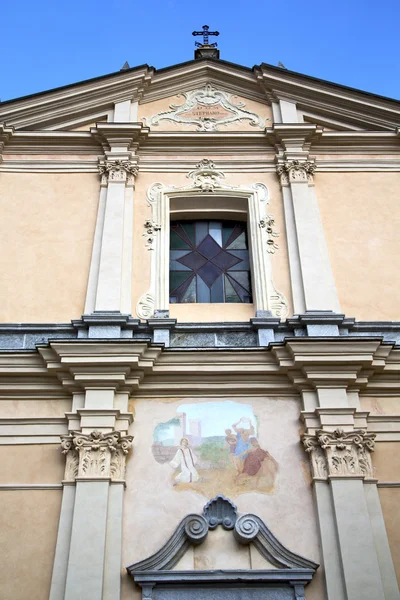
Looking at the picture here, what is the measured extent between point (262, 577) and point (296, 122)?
7.66 meters

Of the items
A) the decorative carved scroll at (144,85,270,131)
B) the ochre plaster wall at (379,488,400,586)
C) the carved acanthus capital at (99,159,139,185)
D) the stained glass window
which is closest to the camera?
the ochre plaster wall at (379,488,400,586)

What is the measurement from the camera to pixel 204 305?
31.3 ft

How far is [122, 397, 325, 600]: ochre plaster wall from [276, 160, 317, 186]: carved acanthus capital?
159 inches

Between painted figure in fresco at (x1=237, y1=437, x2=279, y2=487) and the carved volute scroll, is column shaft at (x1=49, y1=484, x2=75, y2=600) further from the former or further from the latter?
painted figure in fresco at (x1=237, y1=437, x2=279, y2=487)

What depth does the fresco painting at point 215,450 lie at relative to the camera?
7.70 meters

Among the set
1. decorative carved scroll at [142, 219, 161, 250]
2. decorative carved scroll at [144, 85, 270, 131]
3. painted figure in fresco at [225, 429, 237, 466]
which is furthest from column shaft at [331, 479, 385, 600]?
decorative carved scroll at [144, 85, 270, 131]

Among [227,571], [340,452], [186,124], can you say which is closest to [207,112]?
[186,124]

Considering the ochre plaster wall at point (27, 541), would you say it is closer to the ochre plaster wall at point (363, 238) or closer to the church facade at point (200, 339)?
the church facade at point (200, 339)

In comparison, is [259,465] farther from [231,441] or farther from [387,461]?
[387,461]

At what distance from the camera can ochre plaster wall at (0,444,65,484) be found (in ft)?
25.2

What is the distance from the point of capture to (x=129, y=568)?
6.96m

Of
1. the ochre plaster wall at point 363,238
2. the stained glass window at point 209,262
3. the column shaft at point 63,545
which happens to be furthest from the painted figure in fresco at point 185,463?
the ochre plaster wall at point 363,238

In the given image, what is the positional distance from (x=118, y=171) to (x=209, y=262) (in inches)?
84.4

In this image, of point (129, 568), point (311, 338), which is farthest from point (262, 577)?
point (311, 338)
